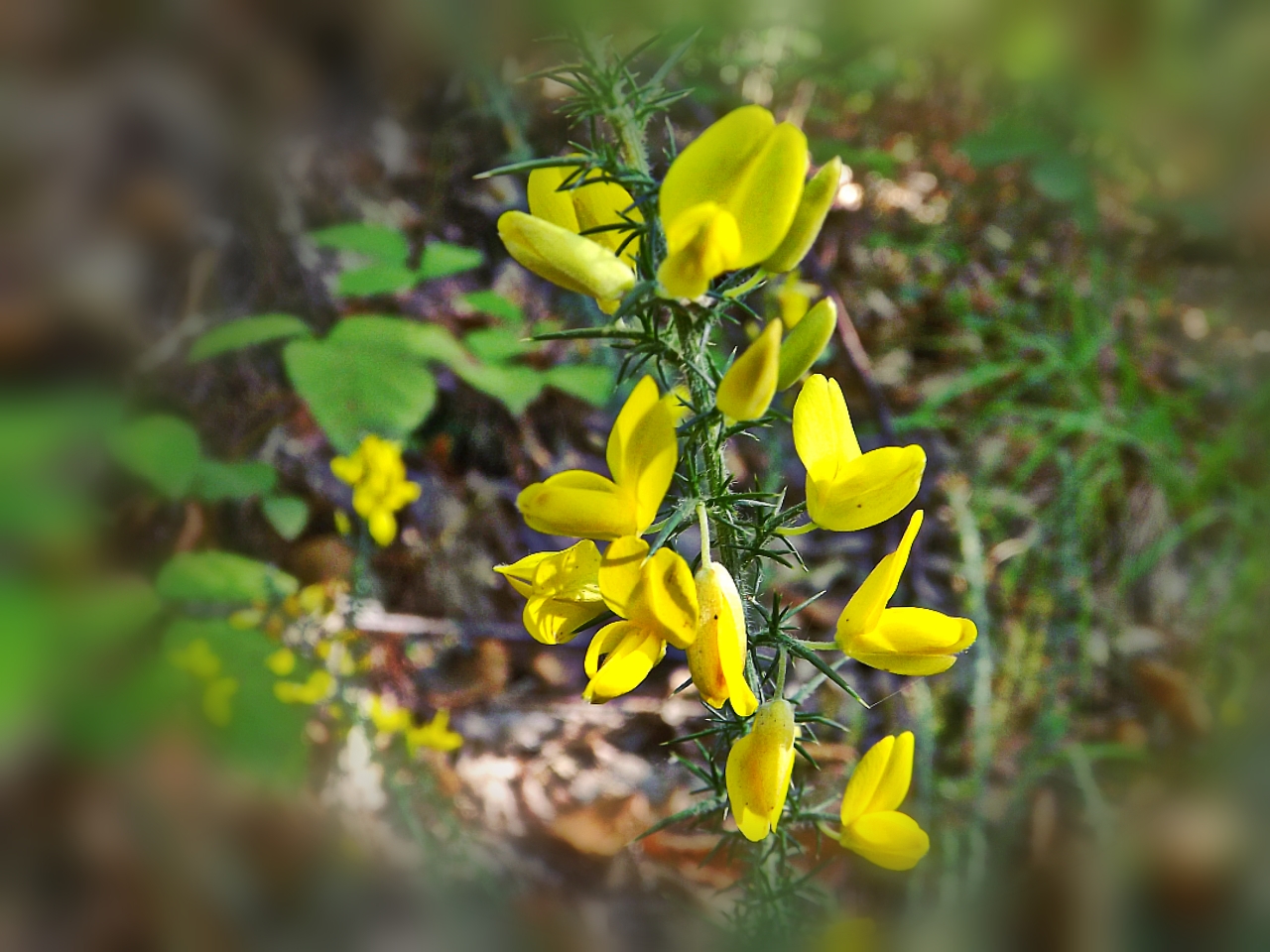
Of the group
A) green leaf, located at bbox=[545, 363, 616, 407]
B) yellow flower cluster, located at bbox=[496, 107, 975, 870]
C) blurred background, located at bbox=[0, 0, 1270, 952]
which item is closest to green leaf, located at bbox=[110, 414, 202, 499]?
blurred background, located at bbox=[0, 0, 1270, 952]

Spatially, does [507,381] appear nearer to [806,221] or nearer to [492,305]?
[492,305]

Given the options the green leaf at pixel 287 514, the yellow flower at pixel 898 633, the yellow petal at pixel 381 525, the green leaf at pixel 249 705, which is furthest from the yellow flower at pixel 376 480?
the yellow flower at pixel 898 633

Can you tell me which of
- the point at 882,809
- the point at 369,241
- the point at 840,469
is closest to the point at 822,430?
the point at 840,469

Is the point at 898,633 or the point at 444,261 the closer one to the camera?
the point at 898,633

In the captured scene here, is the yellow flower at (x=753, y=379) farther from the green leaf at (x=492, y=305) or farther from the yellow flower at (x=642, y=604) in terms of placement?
the green leaf at (x=492, y=305)

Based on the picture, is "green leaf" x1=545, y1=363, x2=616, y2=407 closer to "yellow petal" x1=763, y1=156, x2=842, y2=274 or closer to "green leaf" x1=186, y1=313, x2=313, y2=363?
"green leaf" x1=186, y1=313, x2=313, y2=363
